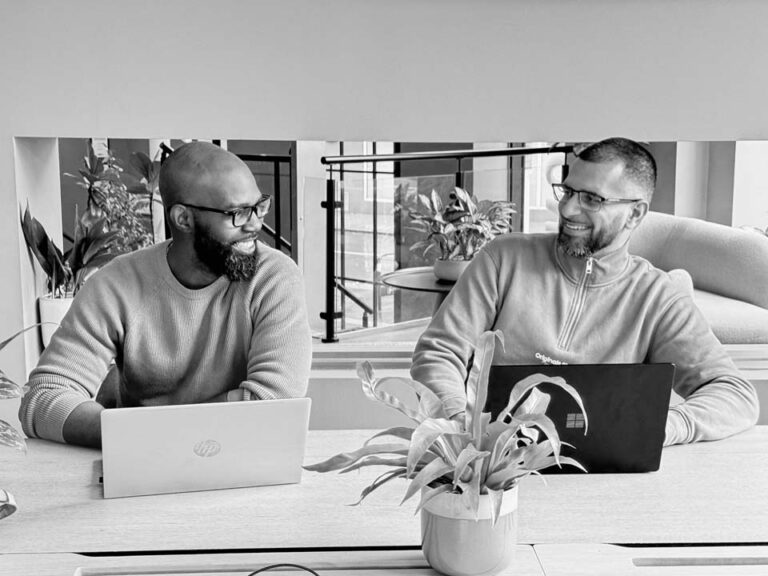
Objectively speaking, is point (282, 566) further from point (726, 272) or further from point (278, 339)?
point (726, 272)

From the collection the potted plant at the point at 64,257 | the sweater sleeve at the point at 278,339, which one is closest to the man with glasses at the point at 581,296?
the sweater sleeve at the point at 278,339

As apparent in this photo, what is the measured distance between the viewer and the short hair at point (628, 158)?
2594 millimetres

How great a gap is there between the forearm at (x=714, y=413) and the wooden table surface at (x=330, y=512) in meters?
0.12

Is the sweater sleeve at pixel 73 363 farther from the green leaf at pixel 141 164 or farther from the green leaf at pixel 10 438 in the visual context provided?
the green leaf at pixel 141 164

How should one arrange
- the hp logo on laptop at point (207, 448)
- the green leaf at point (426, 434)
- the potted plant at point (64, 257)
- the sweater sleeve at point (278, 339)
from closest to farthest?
the green leaf at point (426, 434) < the hp logo on laptop at point (207, 448) < the sweater sleeve at point (278, 339) < the potted plant at point (64, 257)

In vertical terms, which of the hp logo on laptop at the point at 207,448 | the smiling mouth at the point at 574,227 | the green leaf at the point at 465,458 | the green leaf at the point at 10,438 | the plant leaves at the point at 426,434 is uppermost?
the smiling mouth at the point at 574,227

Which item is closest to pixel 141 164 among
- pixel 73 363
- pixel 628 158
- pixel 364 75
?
pixel 364 75

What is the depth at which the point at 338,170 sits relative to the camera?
3.84 meters

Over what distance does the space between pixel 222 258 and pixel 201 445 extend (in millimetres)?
768

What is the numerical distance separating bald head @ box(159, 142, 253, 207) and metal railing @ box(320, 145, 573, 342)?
1.32 metres

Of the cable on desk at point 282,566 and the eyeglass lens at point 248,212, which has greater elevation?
the eyeglass lens at point 248,212

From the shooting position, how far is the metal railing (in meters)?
3.76

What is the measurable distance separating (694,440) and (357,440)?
76cm

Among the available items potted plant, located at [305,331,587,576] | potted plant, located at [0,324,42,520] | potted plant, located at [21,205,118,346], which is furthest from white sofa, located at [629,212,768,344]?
potted plant, located at [0,324,42,520]
